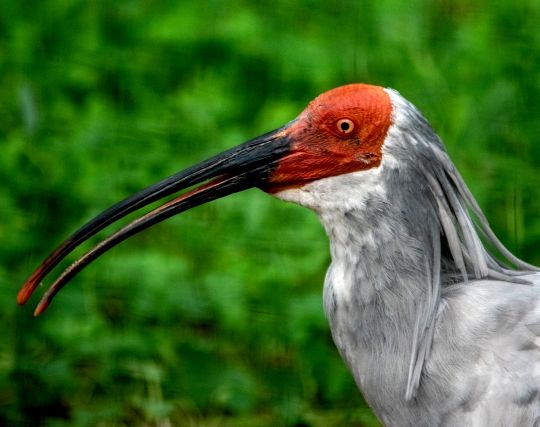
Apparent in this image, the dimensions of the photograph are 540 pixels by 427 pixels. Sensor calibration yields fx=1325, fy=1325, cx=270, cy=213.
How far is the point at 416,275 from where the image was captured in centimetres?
418

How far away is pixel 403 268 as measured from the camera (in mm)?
4164

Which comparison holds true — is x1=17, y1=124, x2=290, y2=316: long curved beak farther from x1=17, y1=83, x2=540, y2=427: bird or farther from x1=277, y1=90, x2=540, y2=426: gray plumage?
x1=277, y1=90, x2=540, y2=426: gray plumage

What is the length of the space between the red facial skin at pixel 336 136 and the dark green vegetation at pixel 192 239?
5.78 feet

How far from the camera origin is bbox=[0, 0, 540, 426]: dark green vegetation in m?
5.80

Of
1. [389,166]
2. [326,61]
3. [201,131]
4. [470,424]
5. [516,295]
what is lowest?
[470,424]

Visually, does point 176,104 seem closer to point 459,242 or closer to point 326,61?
point 326,61

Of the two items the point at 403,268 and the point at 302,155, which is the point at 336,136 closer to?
the point at 302,155

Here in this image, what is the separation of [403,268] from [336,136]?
47 centimetres

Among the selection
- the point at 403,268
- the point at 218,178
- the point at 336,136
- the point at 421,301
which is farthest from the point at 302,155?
the point at 421,301

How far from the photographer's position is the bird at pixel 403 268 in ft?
13.4

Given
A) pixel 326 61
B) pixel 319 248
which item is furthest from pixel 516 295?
pixel 326 61

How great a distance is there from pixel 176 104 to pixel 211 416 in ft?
6.32

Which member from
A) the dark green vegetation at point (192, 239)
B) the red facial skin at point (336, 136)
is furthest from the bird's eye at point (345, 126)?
the dark green vegetation at point (192, 239)

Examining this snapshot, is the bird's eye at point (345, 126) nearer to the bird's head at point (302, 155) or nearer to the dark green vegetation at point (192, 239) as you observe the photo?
the bird's head at point (302, 155)
